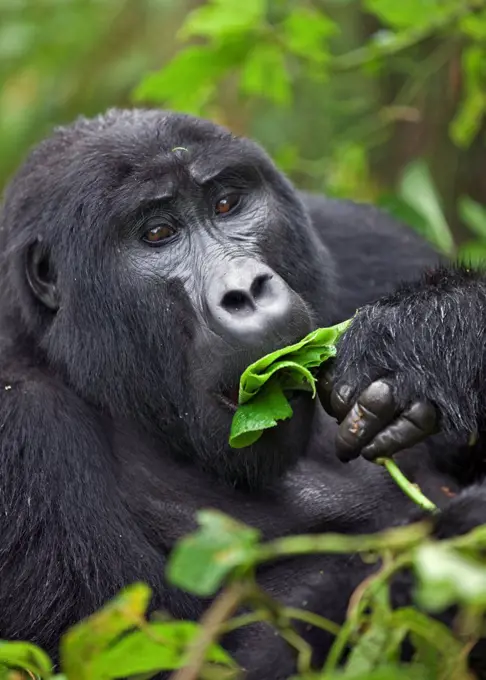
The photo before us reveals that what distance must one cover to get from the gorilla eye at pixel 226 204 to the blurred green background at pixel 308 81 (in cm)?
132

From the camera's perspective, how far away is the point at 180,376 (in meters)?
3.20

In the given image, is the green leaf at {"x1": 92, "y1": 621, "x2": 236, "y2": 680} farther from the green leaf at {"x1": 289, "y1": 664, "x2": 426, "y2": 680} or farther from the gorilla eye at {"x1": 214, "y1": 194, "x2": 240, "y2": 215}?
the gorilla eye at {"x1": 214, "y1": 194, "x2": 240, "y2": 215}

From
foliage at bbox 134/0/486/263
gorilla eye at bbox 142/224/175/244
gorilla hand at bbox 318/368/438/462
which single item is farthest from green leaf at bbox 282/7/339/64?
gorilla hand at bbox 318/368/438/462

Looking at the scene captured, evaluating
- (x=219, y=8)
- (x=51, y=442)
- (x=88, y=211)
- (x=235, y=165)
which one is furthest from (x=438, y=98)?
(x=51, y=442)

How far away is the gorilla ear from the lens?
3436 millimetres

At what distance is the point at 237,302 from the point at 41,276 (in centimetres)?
81

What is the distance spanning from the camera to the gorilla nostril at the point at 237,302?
2.93 metres

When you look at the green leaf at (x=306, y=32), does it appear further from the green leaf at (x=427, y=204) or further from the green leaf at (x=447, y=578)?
the green leaf at (x=447, y=578)

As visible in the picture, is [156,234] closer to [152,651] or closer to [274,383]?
[274,383]

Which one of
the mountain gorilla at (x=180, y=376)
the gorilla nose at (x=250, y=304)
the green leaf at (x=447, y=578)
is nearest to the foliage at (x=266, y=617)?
the green leaf at (x=447, y=578)

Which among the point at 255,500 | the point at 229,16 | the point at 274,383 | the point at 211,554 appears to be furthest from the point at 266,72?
the point at 211,554

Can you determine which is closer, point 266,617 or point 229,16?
point 266,617

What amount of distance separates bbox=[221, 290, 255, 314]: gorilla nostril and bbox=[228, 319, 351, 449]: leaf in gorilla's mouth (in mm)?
178

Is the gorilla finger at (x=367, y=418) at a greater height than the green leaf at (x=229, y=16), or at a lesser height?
lesser
